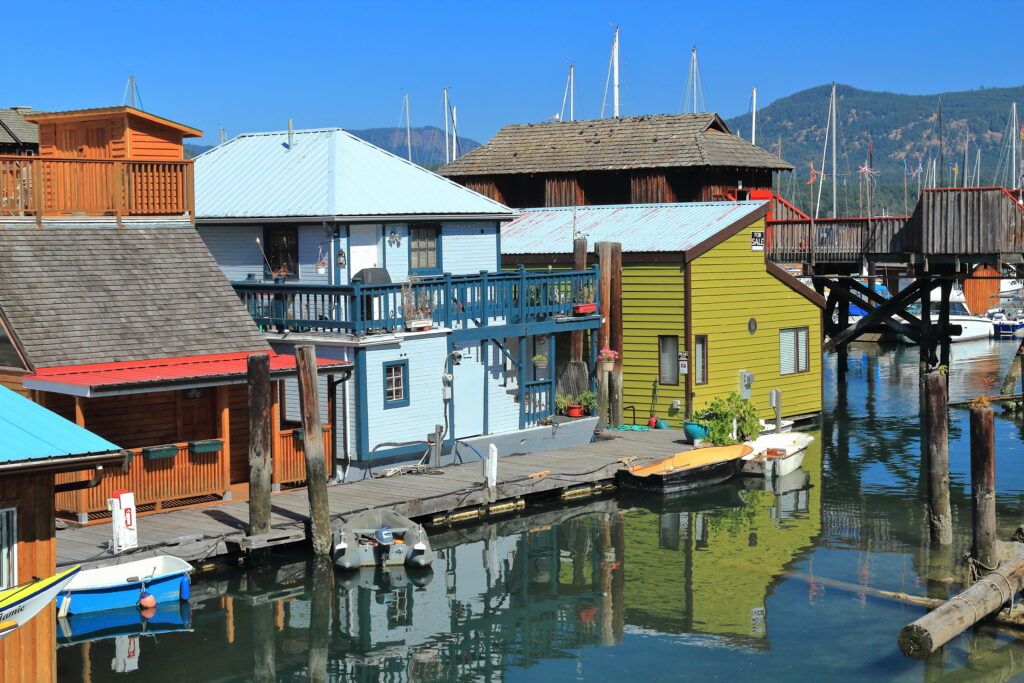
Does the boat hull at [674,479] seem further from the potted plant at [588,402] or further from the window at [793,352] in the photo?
the window at [793,352]

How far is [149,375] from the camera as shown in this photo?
2636cm

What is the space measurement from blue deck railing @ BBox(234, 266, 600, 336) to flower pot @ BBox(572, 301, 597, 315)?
108mm

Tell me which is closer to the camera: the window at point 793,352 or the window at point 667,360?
the window at point 667,360

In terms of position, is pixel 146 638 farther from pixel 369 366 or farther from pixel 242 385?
pixel 369 366

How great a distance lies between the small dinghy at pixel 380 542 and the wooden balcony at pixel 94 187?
8904mm

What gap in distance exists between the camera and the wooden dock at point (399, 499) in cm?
2445

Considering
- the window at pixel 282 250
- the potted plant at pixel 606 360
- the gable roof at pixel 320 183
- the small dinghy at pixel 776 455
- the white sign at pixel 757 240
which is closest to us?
the gable roof at pixel 320 183

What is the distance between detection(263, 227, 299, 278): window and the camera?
3491 centimetres

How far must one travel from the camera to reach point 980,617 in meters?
21.1

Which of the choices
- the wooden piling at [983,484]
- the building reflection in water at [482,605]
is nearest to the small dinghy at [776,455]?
the building reflection in water at [482,605]

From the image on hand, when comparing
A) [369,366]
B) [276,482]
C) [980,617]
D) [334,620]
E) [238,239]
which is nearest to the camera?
[980,617]

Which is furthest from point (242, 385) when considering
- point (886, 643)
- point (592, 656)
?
point (886, 643)

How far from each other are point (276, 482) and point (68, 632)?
7.58 m

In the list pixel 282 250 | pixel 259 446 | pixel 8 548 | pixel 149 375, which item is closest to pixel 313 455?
pixel 259 446
